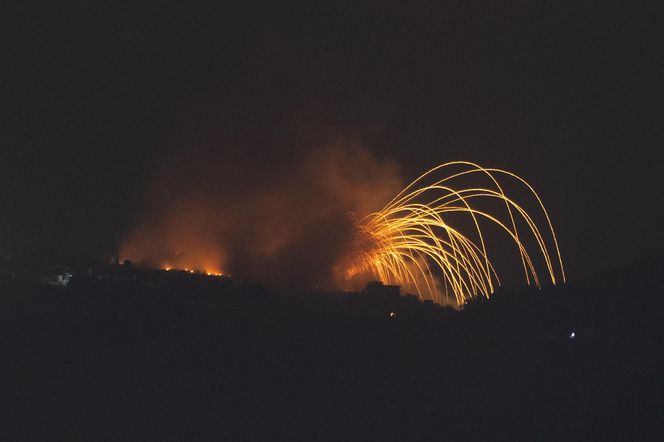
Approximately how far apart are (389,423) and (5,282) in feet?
93.5

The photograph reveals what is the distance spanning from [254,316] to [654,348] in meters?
14.3

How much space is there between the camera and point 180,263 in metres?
63.9

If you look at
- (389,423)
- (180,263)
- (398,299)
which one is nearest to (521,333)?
(389,423)

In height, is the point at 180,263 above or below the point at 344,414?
above

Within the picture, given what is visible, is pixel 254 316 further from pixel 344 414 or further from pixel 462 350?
pixel 344 414

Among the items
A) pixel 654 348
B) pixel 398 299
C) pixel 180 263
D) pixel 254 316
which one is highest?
pixel 180 263

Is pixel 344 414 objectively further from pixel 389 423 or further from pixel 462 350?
pixel 462 350

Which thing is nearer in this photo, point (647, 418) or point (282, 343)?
point (647, 418)

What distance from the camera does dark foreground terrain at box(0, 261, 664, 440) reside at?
1391 centimetres

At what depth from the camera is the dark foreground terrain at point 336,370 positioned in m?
13.9

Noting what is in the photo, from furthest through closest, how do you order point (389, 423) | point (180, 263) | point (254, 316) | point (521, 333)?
point (180, 263) < point (254, 316) < point (521, 333) < point (389, 423)

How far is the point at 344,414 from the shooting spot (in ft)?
47.9

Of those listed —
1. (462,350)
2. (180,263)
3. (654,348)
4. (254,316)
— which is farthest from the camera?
(180,263)

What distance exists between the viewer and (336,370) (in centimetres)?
1820
